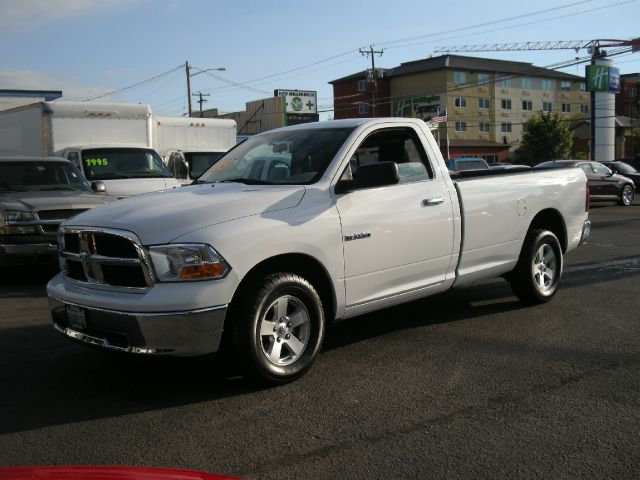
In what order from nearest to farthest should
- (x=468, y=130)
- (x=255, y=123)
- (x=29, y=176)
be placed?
(x=29, y=176) < (x=255, y=123) < (x=468, y=130)

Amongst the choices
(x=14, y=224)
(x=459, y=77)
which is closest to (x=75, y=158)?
(x=14, y=224)

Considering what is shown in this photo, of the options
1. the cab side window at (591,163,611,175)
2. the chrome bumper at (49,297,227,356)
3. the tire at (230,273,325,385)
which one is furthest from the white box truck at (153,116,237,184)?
the cab side window at (591,163,611,175)

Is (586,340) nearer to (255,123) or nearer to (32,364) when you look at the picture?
(32,364)

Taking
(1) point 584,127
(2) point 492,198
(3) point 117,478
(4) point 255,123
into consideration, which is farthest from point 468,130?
(3) point 117,478

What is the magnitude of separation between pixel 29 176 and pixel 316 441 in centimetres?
802

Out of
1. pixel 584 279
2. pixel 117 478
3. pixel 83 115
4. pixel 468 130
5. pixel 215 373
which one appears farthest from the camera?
pixel 468 130

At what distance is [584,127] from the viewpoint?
8275 centimetres

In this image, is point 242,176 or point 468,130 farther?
point 468,130

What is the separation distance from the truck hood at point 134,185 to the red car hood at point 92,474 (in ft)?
33.7

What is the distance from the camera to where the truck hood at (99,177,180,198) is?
12.0m

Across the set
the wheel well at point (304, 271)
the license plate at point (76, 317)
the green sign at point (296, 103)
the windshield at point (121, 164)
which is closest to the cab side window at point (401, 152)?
the wheel well at point (304, 271)

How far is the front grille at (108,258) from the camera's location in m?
4.18

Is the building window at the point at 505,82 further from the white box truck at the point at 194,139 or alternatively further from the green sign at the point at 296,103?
the white box truck at the point at 194,139

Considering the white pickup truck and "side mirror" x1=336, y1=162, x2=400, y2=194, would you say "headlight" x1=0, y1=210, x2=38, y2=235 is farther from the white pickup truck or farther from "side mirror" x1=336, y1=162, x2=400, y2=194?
"side mirror" x1=336, y1=162, x2=400, y2=194
